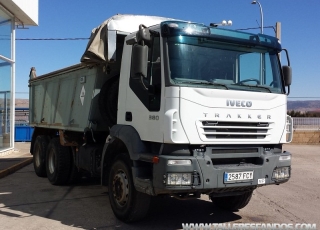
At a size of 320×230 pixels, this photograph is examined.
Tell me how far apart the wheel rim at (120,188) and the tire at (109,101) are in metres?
1.34

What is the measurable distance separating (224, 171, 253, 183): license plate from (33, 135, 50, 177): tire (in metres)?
6.34

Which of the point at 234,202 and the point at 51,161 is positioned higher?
the point at 51,161

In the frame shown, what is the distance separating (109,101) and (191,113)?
2493 mm

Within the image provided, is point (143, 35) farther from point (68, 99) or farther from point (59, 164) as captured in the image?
point (59, 164)

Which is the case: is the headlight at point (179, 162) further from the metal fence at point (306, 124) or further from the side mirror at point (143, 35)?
the metal fence at point (306, 124)

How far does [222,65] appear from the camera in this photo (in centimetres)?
554

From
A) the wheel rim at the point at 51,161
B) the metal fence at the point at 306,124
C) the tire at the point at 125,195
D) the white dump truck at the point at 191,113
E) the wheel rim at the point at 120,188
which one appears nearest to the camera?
the white dump truck at the point at 191,113

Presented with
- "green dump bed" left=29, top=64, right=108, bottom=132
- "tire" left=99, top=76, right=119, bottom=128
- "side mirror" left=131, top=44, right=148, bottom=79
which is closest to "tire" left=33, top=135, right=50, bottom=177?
"green dump bed" left=29, top=64, right=108, bottom=132

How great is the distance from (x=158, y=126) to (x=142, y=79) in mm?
694

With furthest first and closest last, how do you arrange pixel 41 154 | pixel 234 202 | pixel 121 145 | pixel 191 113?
pixel 41 154 < pixel 234 202 < pixel 121 145 < pixel 191 113

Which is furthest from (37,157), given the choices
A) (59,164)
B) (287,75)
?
Result: (287,75)

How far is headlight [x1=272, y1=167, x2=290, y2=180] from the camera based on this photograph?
18.5 ft

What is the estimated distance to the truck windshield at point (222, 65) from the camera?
5141mm

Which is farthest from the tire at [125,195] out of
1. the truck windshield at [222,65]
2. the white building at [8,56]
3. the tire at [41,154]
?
the white building at [8,56]
